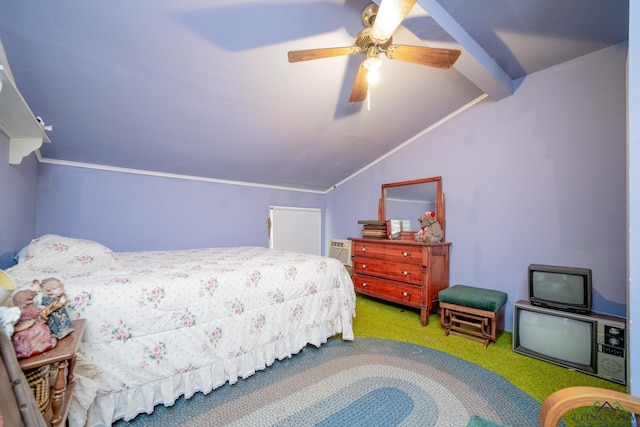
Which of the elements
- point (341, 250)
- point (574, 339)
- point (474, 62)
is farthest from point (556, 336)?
point (341, 250)

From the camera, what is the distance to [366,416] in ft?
4.77

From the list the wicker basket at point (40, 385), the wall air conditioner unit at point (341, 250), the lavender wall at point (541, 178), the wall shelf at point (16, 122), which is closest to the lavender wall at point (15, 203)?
the wall shelf at point (16, 122)

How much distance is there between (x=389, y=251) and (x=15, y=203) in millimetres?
3362

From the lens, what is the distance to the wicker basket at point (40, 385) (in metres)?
0.92

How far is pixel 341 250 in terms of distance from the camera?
4496mm

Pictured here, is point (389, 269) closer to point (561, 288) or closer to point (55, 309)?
point (561, 288)

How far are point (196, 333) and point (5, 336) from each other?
0.91 metres

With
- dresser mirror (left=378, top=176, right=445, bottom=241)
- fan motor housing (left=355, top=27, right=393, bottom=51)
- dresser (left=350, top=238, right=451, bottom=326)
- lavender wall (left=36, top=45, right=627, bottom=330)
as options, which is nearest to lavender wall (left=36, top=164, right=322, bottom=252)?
lavender wall (left=36, top=45, right=627, bottom=330)

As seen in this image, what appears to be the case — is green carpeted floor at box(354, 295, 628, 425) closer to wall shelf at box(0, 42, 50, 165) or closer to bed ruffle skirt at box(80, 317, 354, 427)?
bed ruffle skirt at box(80, 317, 354, 427)

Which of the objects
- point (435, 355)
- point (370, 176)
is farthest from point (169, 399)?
point (370, 176)

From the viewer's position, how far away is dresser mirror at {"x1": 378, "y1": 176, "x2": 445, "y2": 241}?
3.25 meters

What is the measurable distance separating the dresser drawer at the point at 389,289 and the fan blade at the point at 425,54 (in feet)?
6.98

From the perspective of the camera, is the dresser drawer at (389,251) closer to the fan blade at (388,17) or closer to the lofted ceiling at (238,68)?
the lofted ceiling at (238,68)

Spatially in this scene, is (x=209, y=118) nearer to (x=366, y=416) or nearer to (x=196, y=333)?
(x=196, y=333)
